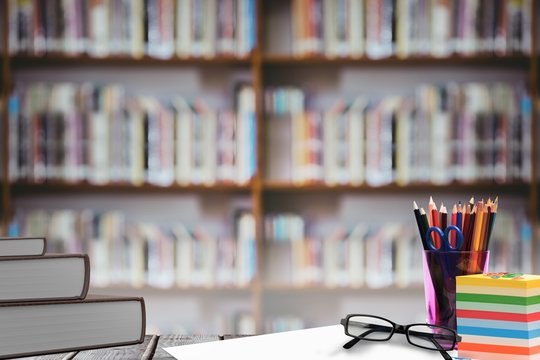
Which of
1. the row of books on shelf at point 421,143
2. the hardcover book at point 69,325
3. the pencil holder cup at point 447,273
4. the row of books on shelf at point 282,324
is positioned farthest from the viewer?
the row of books on shelf at point 282,324

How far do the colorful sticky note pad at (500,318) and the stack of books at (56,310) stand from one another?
35 centimetres

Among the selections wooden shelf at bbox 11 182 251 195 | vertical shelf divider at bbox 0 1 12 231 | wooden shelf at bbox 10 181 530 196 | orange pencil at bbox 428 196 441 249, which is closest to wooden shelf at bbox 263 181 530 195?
wooden shelf at bbox 10 181 530 196

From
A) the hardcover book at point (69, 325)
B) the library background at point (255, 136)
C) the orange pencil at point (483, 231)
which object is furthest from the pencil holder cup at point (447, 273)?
the library background at point (255, 136)

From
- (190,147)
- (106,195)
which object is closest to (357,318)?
(190,147)

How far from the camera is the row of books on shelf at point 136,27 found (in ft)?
8.73

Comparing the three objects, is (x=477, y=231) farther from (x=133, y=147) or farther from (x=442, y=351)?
(x=133, y=147)

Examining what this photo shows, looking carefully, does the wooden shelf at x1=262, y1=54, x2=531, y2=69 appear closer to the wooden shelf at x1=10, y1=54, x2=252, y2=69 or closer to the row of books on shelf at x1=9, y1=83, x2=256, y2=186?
the wooden shelf at x1=10, y1=54, x2=252, y2=69

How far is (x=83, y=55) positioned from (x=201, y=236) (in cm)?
84

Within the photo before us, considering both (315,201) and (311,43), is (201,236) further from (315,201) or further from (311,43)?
(311,43)

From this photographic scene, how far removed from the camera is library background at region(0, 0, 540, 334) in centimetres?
263

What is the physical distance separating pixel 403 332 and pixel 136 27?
2.16 metres

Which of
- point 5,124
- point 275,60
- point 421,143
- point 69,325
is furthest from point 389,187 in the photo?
point 69,325

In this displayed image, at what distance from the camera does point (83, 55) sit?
2.70m

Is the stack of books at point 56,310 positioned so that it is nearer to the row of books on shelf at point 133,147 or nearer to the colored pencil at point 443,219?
the colored pencil at point 443,219
